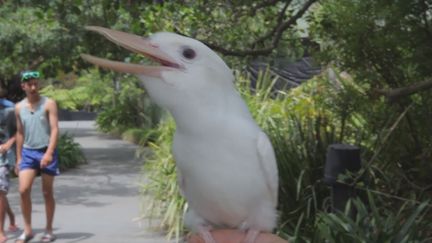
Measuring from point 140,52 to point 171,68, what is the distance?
0.13 m

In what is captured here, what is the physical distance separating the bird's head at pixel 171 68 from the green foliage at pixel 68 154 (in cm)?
1202

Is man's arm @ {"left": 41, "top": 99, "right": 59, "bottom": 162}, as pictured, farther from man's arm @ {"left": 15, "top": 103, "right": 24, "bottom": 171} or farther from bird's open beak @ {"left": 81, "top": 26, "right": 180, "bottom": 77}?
bird's open beak @ {"left": 81, "top": 26, "right": 180, "bottom": 77}

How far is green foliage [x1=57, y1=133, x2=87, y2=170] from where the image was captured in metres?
14.4

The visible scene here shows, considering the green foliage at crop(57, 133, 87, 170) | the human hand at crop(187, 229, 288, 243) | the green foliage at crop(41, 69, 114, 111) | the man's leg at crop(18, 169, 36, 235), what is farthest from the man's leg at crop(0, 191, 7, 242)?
the green foliage at crop(41, 69, 114, 111)

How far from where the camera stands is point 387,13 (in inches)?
226

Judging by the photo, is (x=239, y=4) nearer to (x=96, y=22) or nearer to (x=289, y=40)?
(x=289, y=40)

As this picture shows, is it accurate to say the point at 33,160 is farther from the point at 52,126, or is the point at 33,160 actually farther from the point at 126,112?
the point at 126,112

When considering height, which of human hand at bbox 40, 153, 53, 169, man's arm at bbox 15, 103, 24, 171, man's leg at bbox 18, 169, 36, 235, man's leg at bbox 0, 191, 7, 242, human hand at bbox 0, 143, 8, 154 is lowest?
man's leg at bbox 0, 191, 7, 242

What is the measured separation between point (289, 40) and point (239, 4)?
2.51ft

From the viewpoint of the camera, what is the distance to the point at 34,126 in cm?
715

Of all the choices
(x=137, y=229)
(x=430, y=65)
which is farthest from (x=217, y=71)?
(x=137, y=229)

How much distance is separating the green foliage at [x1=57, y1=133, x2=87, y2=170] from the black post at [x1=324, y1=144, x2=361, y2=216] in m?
9.84

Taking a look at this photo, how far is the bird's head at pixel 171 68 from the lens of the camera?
2.55m

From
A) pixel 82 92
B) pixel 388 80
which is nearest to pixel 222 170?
pixel 388 80
